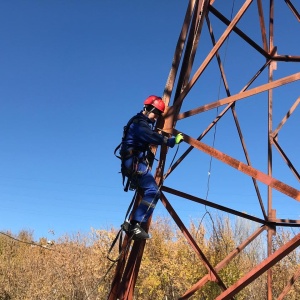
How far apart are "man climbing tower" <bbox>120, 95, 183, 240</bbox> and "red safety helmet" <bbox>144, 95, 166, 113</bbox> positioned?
0.20 m

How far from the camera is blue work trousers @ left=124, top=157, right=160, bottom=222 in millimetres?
Result: 4684

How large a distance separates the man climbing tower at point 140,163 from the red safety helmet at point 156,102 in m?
0.20

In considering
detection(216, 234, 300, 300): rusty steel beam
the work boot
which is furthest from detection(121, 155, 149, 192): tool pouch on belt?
detection(216, 234, 300, 300): rusty steel beam

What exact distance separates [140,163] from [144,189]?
12.3 inches

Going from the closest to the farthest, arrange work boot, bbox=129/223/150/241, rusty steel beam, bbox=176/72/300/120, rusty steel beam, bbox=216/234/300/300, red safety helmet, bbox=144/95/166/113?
rusty steel beam, bbox=216/234/300/300
work boot, bbox=129/223/150/241
rusty steel beam, bbox=176/72/300/120
red safety helmet, bbox=144/95/166/113

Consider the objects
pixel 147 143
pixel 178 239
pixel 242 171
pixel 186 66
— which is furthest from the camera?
pixel 178 239

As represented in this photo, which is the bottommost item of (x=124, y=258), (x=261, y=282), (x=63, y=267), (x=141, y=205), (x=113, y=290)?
(x=113, y=290)

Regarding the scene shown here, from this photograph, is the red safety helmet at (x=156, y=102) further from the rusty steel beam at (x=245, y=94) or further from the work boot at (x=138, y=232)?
the work boot at (x=138, y=232)

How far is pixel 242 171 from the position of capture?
459cm

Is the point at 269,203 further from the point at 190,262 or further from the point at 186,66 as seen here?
the point at 190,262

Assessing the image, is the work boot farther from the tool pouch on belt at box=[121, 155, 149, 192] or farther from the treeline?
the treeline

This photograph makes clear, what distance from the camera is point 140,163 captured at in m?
4.90

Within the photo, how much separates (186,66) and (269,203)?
11.0 ft

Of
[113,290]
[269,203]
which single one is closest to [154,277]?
[269,203]
